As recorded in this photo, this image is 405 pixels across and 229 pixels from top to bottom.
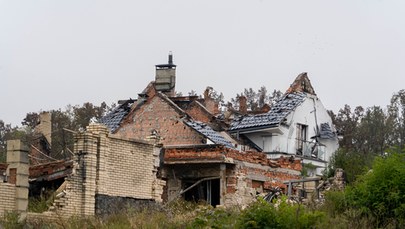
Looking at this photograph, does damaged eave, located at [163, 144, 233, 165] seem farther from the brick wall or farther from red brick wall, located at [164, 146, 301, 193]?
the brick wall

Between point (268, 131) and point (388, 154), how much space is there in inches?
669

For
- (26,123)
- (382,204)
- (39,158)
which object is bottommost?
(382,204)

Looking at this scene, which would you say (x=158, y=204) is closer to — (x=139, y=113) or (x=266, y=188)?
(x=266, y=188)

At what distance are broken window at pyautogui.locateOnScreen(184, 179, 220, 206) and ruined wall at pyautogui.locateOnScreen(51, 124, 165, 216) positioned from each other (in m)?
4.07

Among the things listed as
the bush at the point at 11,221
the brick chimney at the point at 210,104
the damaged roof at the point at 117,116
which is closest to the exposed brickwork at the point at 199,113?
the brick chimney at the point at 210,104

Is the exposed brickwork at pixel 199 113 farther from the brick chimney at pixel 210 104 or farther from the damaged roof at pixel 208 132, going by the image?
the brick chimney at pixel 210 104

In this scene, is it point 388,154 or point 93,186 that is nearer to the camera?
point 388,154

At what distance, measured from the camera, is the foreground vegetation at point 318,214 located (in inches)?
951

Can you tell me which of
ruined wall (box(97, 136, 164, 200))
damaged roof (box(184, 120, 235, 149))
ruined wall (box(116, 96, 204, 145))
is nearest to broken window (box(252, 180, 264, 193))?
damaged roof (box(184, 120, 235, 149))

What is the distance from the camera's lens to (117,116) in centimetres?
4694

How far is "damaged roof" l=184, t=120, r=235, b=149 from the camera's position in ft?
136

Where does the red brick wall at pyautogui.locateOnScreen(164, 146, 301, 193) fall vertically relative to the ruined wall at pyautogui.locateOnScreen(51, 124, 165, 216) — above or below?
above

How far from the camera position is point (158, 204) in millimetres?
34031

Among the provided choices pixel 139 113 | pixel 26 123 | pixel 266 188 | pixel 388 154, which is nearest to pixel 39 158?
pixel 139 113
